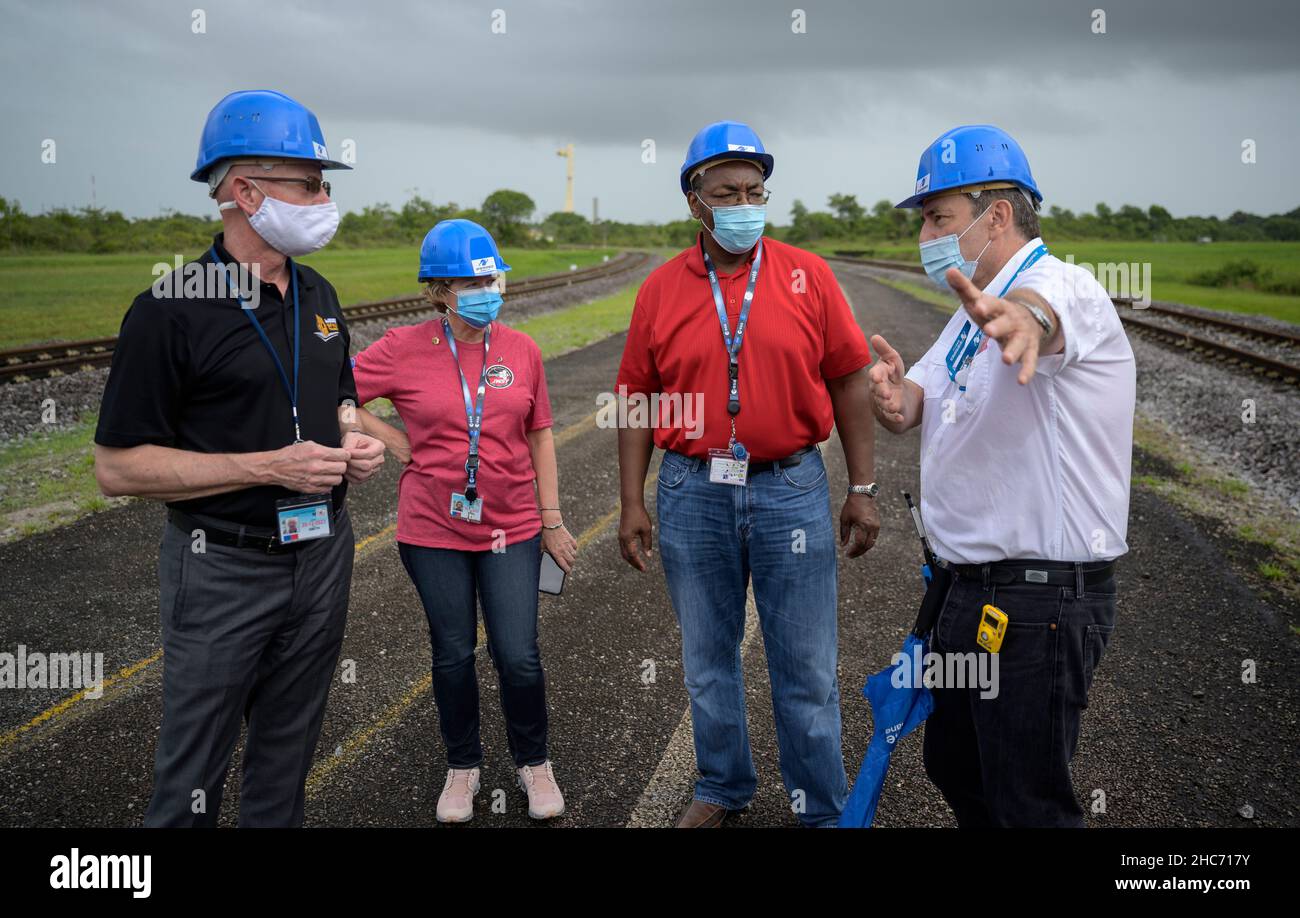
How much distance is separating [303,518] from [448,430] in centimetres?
97

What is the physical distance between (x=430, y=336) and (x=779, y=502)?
5.36 ft

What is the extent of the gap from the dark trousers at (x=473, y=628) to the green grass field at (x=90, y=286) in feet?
48.5

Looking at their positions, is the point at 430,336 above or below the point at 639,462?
above

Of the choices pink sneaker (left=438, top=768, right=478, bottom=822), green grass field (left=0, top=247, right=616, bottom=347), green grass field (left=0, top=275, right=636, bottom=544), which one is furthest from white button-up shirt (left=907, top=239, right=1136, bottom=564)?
green grass field (left=0, top=247, right=616, bottom=347)

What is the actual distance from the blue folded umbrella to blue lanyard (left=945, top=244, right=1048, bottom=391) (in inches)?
35.5

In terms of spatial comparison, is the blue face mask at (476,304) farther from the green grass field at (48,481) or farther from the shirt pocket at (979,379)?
the green grass field at (48,481)

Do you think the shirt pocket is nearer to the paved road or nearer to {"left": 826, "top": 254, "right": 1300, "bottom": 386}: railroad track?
the paved road

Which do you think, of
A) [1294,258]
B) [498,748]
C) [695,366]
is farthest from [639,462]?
[1294,258]

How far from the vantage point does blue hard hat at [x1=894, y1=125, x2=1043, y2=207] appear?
103 inches

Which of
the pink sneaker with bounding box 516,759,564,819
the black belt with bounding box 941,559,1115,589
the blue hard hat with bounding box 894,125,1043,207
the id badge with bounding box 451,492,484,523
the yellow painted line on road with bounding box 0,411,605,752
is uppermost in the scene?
the blue hard hat with bounding box 894,125,1043,207

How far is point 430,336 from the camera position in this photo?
369 cm

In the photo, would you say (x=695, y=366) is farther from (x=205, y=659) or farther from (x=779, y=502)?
(x=205, y=659)

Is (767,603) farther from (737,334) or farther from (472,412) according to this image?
(472,412)

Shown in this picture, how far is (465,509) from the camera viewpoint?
3564mm
